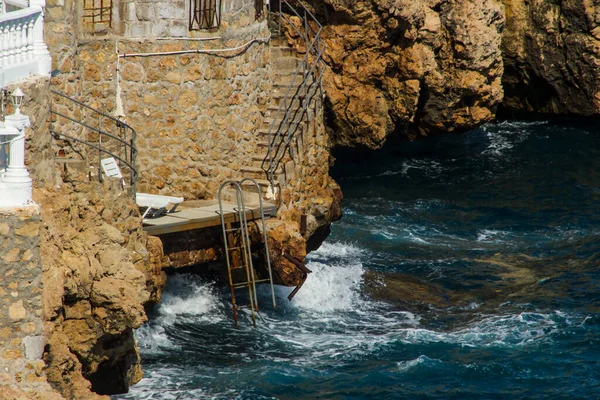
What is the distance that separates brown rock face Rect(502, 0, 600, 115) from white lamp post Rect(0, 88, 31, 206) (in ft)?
81.3

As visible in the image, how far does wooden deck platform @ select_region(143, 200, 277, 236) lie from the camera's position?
62.7ft

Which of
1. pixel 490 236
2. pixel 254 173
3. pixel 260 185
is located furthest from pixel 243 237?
pixel 490 236

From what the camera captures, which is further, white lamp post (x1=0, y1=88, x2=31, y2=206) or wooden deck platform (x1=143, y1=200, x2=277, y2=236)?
wooden deck platform (x1=143, y1=200, x2=277, y2=236)

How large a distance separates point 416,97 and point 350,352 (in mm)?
12270

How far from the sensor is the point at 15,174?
12.6 meters

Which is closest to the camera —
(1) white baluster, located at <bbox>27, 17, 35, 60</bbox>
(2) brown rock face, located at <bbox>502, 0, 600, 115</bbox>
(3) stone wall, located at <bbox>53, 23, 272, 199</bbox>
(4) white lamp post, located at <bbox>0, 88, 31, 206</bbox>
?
(4) white lamp post, located at <bbox>0, 88, 31, 206</bbox>

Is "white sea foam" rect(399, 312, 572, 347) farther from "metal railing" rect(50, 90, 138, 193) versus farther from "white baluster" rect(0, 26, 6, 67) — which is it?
"white baluster" rect(0, 26, 6, 67)

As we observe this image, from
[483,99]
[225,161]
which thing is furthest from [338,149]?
[225,161]

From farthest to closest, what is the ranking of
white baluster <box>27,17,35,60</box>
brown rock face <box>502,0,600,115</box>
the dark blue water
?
brown rock face <box>502,0,600,115</box> < the dark blue water < white baluster <box>27,17,35,60</box>

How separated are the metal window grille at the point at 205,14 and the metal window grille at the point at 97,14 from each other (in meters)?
1.60

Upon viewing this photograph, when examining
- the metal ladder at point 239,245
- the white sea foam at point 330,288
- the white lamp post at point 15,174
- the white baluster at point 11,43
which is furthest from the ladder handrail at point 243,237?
the white lamp post at point 15,174

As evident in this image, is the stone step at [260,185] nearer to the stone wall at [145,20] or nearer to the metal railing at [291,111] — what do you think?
the metal railing at [291,111]

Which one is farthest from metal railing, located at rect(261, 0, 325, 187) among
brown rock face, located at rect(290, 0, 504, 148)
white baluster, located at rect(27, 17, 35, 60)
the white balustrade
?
white baluster, located at rect(27, 17, 35, 60)

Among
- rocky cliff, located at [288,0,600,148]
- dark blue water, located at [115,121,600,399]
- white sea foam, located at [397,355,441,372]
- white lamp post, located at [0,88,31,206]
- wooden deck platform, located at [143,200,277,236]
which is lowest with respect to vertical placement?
white sea foam, located at [397,355,441,372]
